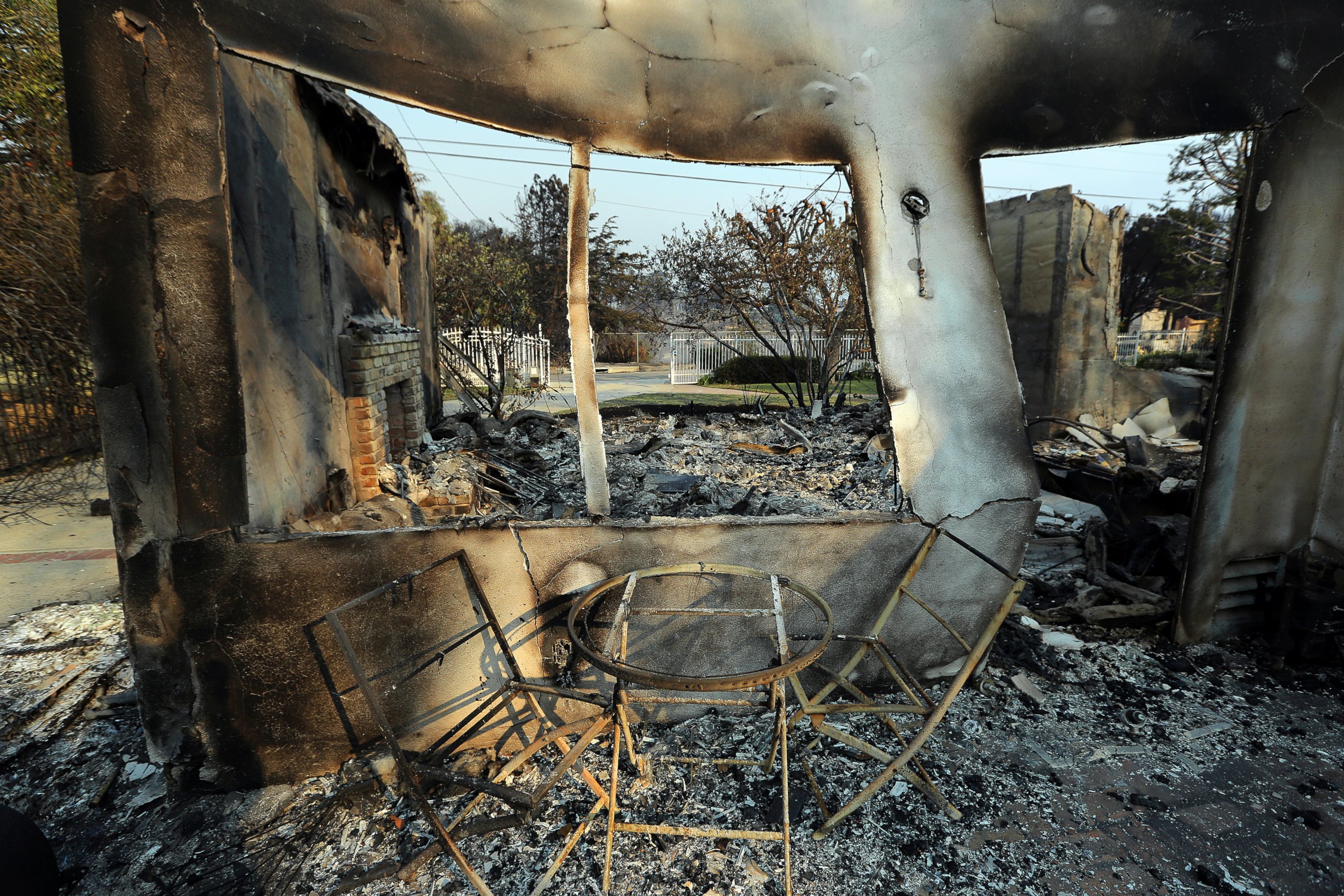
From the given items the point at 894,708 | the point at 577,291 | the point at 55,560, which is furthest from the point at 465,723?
the point at 55,560

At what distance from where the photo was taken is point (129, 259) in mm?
2406

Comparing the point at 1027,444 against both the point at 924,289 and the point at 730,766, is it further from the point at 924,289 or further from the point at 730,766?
the point at 730,766

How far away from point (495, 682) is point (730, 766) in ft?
4.13

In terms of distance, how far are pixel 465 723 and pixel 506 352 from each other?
27.3 feet

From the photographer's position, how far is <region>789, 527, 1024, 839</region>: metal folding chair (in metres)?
2.47

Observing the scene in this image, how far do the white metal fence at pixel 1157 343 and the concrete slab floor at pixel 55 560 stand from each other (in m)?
25.0

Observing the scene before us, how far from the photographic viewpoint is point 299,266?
385 centimetres

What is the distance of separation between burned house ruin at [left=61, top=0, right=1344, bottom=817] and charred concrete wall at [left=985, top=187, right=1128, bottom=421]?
7.31m

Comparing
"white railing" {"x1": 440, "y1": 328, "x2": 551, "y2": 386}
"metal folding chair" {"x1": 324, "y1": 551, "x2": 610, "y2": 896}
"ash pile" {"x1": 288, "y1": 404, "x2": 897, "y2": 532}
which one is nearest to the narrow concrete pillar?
"ash pile" {"x1": 288, "y1": 404, "x2": 897, "y2": 532}

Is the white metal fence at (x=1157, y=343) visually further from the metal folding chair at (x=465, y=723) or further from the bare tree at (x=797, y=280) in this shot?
the metal folding chair at (x=465, y=723)

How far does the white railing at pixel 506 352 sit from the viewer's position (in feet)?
33.4

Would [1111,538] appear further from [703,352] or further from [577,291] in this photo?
[703,352]

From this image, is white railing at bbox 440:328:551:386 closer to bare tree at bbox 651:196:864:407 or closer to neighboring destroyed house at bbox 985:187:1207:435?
bare tree at bbox 651:196:864:407

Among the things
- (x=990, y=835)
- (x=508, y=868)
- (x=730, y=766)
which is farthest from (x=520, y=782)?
(x=990, y=835)
